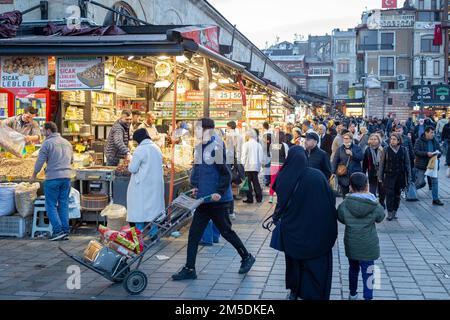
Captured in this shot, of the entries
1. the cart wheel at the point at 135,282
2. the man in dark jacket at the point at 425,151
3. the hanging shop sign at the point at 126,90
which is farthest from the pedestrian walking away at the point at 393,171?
the hanging shop sign at the point at 126,90

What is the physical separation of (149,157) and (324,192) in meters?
3.31

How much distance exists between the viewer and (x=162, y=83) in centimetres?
1547

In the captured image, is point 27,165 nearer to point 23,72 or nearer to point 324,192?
point 23,72

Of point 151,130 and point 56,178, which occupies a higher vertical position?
point 151,130

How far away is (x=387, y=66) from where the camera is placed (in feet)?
227

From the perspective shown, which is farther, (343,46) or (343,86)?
(343,46)

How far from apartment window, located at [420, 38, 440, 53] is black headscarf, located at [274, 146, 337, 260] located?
213ft

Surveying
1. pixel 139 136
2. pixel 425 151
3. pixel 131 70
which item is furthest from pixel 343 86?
pixel 139 136

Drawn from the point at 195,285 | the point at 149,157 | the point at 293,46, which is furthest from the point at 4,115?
the point at 293,46

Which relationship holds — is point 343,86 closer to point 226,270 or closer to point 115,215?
point 115,215

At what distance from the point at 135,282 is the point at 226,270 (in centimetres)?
151

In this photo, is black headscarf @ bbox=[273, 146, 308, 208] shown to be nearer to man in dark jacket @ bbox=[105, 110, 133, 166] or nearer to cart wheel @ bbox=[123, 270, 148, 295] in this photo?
cart wheel @ bbox=[123, 270, 148, 295]
